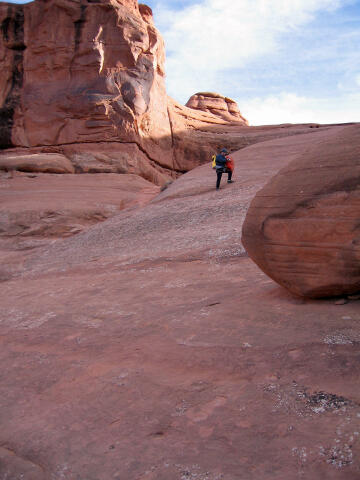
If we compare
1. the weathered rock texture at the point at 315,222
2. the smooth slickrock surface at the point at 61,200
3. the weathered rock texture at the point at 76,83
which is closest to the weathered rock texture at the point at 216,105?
the weathered rock texture at the point at 76,83

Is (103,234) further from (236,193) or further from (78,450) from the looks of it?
(78,450)

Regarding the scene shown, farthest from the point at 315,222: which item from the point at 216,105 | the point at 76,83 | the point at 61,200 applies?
the point at 216,105

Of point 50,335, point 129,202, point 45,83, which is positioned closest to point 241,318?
point 50,335

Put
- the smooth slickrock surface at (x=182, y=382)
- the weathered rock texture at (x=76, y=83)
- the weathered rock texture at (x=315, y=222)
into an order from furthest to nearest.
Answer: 1. the weathered rock texture at (x=76, y=83)
2. the weathered rock texture at (x=315, y=222)
3. the smooth slickrock surface at (x=182, y=382)

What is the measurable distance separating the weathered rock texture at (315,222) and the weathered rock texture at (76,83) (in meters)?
12.4

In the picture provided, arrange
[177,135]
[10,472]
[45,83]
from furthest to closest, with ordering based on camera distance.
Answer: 1. [177,135]
2. [45,83]
3. [10,472]

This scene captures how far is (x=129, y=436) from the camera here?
2.21 metres

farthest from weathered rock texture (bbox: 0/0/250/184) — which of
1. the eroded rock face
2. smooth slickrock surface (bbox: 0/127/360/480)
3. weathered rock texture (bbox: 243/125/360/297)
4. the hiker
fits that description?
weathered rock texture (bbox: 243/125/360/297)

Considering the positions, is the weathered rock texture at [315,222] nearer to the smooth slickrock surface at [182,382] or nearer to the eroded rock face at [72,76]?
the smooth slickrock surface at [182,382]

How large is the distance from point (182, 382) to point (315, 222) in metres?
1.49

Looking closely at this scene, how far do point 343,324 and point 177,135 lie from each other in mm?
16712

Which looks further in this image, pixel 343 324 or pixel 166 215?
pixel 166 215

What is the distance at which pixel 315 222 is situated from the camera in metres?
3.16

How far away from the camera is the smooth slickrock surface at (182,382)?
6.40 ft
